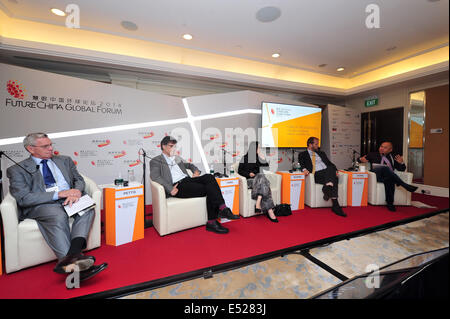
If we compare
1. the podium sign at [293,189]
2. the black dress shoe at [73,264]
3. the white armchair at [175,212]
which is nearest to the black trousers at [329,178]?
the podium sign at [293,189]

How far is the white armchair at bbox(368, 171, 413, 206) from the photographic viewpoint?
308cm

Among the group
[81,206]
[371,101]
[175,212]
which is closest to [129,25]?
[81,206]

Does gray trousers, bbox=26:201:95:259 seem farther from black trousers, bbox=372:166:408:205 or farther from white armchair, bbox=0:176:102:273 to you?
black trousers, bbox=372:166:408:205

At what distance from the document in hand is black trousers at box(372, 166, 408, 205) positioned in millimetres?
4173

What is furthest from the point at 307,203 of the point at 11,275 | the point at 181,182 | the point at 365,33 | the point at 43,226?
the point at 11,275

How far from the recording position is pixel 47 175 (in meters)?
1.79

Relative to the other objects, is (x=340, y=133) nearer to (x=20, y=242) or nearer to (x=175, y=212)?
(x=175, y=212)

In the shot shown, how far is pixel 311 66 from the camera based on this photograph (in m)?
4.38

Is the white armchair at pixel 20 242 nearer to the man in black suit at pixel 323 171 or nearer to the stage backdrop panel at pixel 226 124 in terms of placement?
the stage backdrop panel at pixel 226 124

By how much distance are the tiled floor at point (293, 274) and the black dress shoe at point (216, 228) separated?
0.68m

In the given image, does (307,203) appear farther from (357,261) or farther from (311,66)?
(311,66)

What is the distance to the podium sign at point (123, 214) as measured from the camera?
1.93 meters

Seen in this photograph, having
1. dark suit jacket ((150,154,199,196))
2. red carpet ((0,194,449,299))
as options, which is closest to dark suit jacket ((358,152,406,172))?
red carpet ((0,194,449,299))

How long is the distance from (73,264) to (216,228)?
1.34m
